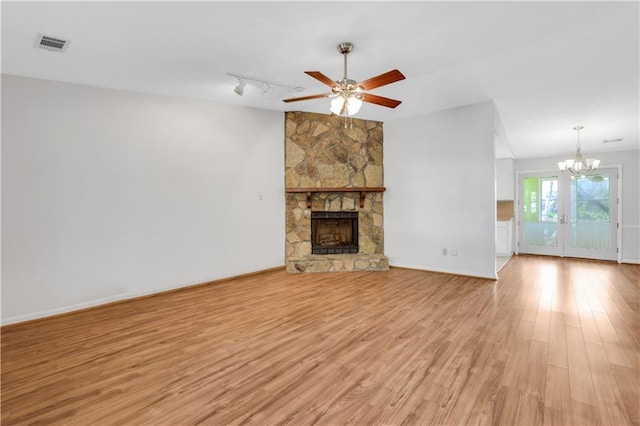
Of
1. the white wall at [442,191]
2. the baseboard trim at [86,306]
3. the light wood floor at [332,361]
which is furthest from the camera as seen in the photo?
the white wall at [442,191]

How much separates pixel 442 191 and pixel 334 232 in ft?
6.96

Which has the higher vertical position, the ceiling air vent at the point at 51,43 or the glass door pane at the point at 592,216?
the ceiling air vent at the point at 51,43

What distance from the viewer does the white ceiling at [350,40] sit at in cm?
242

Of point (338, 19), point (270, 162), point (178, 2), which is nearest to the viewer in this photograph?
point (178, 2)

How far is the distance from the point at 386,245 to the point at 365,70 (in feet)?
11.4

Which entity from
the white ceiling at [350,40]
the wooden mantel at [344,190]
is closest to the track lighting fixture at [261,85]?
the white ceiling at [350,40]

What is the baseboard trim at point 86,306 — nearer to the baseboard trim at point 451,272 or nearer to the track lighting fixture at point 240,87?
the track lighting fixture at point 240,87

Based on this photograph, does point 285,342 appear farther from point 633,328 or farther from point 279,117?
point 279,117

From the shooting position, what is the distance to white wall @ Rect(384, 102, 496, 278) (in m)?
4.89

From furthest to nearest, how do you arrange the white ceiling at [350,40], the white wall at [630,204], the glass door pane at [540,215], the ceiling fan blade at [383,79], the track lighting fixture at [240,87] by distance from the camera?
the glass door pane at [540,215], the white wall at [630,204], the track lighting fixture at [240,87], the ceiling fan blade at [383,79], the white ceiling at [350,40]

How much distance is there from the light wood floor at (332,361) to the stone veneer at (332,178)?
4.68 feet

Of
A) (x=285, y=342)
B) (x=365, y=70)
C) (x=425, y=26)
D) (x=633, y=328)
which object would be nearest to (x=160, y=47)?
(x=365, y=70)

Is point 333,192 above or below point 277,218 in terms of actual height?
above

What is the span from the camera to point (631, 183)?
7.00m
